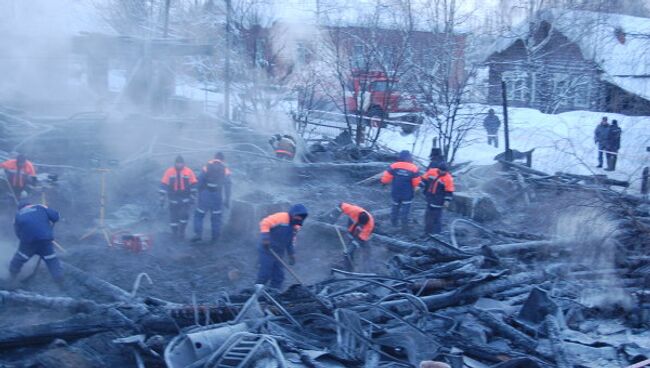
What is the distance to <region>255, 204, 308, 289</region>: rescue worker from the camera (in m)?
8.95

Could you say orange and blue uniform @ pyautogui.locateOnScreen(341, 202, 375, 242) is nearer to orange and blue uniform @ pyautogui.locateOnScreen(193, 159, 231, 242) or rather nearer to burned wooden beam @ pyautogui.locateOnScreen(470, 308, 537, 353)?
orange and blue uniform @ pyautogui.locateOnScreen(193, 159, 231, 242)

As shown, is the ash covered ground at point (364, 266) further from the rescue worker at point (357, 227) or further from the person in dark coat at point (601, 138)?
the person in dark coat at point (601, 138)

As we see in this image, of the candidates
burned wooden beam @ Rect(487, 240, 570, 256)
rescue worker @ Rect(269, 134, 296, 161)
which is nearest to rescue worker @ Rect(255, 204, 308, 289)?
burned wooden beam @ Rect(487, 240, 570, 256)

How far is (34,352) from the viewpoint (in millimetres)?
6633

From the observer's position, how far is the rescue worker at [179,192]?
11.6 m

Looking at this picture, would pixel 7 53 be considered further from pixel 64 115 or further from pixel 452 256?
pixel 452 256

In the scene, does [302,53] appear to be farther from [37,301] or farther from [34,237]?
[37,301]

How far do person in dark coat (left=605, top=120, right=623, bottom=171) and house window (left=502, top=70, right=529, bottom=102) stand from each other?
31.8 ft

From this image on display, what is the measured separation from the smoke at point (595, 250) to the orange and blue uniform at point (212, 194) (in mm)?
5886

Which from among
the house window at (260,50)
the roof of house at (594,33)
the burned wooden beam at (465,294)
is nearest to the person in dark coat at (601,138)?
the roof of house at (594,33)

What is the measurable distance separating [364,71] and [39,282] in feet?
43.1

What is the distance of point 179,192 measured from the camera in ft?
38.3

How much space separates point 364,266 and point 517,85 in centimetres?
2037

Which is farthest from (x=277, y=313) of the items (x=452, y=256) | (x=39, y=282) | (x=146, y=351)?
(x=39, y=282)
